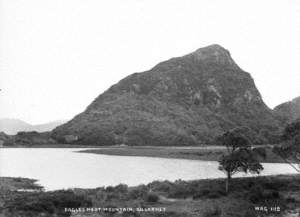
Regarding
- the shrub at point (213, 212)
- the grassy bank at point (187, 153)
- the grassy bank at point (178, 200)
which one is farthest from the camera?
the grassy bank at point (187, 153)

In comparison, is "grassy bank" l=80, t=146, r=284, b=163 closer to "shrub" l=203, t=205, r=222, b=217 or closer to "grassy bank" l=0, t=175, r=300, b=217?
"grassy bank" l=0, t=175, r=300, b=217

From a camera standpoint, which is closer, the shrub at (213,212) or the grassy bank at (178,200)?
the shrub at (213,212)

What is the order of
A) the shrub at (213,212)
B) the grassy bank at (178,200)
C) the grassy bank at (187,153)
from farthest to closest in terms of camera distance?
the grassy bank at (187,153), the grassy bank at (178,200), the shrub at (213,212)

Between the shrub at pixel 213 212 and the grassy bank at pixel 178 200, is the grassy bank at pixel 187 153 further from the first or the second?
the shrub at pixel 213 212

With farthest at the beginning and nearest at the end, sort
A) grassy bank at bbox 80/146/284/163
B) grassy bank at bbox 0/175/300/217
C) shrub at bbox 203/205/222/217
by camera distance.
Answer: grassy bank at bbox 80/146/284/163
grassy bank at bbox 0/175/300/217
shrub at bbox 203/205/222/217

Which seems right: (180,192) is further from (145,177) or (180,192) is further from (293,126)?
(145,177)

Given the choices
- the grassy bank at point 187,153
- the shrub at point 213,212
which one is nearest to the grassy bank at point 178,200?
the shrub at point 213,212

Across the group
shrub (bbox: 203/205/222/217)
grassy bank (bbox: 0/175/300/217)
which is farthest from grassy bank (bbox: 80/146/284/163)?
shrub (bbox: 203/205/222/217)

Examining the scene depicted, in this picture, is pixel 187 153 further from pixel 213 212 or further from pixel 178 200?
pixel 213 212

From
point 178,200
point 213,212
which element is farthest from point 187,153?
point 213,212

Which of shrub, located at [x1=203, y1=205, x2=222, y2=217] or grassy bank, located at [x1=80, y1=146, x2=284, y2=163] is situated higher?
grassy bank, located at [x1=80, y1=146, x2=284, y2=163]
